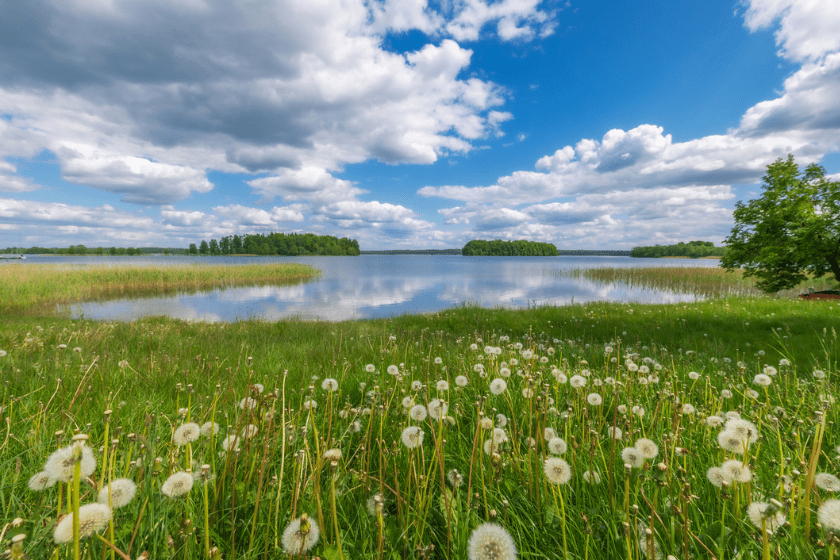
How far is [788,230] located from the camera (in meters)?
17.6

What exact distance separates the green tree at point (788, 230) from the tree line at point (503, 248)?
147033mm

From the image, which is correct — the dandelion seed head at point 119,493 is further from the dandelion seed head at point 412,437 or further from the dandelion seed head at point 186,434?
the dandelion seed head at point 412,437

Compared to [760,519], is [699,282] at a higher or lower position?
lower

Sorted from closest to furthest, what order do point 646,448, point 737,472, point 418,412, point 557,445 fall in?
point 737,472, point 646,448, point 557,445, point 418,412

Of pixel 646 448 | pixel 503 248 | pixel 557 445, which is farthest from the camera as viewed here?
pixel 503 248

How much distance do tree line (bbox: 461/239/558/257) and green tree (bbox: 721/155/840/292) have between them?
14703 centimetres

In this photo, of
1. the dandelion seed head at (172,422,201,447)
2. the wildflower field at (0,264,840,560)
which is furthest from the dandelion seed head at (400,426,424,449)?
the dandelion seed head at (172,422,201,447)

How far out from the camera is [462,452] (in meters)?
2.41

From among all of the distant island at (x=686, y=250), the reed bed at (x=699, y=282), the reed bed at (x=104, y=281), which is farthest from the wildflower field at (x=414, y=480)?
the distant island at (x=686, y=250)

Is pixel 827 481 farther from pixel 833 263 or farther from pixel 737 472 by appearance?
pixel 833 263

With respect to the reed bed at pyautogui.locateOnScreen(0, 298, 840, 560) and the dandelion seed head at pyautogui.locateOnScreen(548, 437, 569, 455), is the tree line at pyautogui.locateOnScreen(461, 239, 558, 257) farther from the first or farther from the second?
the dandelion seed head at pyautogui.locateOnScreen(548, 437, 569, 455)

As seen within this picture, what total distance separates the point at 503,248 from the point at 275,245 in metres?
109

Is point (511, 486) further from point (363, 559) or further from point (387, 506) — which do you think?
point (363, 559)

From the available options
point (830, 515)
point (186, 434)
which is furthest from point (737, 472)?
point (186, 434)
